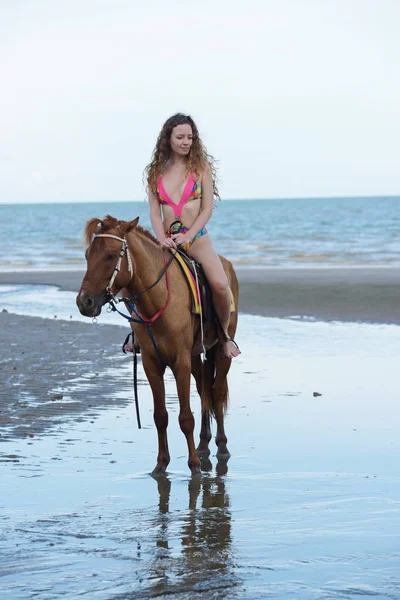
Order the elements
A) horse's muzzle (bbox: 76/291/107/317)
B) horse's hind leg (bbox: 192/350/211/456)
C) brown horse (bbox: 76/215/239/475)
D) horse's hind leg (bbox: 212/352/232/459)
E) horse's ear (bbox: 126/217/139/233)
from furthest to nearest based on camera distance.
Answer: horse's hind leg (bbox: 212/352/232/459)
horse's hind leg (bbox: 192/350/211/456)
horse's ear (bbox: 126/217/139/233)
brown horse (bbox: 76/215/239/475)
horse's muzzle (bbox: 76/291/107/317)

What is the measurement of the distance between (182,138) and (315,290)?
13386mm

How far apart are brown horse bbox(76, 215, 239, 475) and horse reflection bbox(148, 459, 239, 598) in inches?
20.8

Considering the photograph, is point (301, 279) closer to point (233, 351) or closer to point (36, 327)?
point (36, 327)

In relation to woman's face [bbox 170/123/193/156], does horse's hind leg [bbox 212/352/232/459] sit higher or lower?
lower

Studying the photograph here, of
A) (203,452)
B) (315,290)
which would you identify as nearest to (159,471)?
(203,452)

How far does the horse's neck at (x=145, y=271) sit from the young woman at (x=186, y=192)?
40 centimetres

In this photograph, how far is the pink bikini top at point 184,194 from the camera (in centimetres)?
659

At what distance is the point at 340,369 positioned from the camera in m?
9.80

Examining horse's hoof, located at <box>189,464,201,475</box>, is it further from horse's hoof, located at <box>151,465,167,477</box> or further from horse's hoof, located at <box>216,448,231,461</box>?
horse's hoof, located at <box>216,448,231,461</box>

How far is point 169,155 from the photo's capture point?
6.73 meters

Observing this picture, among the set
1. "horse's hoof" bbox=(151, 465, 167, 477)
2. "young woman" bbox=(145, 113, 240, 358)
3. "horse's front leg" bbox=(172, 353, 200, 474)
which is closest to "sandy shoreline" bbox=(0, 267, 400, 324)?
"young woman" bbox=(145, 113, 240, 358)

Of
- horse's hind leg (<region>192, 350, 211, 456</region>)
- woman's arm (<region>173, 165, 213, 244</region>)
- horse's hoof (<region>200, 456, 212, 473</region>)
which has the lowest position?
horse's hoof (<region>200, 456, 212, 473</region>)

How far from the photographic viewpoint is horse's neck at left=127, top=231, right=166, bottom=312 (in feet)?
19.7

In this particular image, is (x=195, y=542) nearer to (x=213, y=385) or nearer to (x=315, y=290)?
(x=213, y=385)
